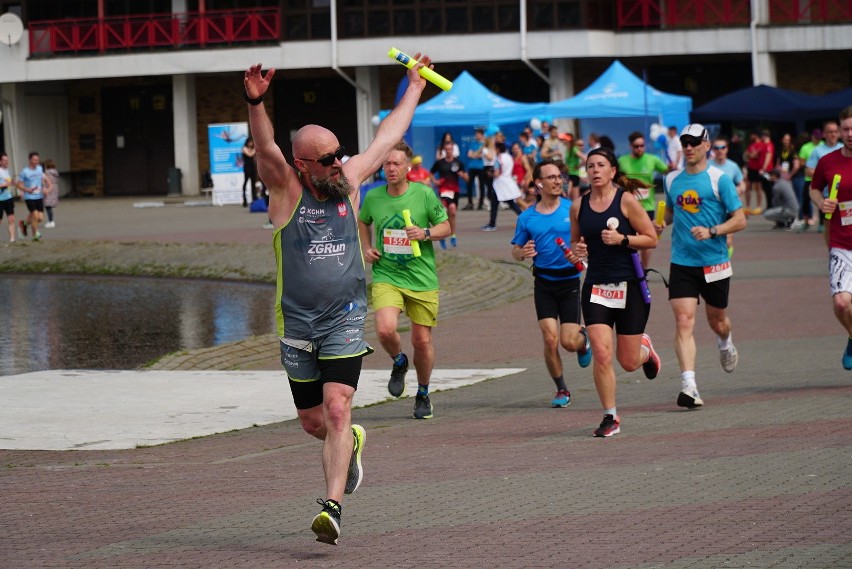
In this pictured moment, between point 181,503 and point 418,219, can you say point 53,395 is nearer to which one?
point 418,219

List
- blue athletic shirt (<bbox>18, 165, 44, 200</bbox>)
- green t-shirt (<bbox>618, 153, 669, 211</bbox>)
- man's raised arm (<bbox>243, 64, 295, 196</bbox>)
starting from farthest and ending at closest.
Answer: blue athletic shirt (<bbox>18, 165, 44, 200</bbox>) < green t-shirt (<bbox>618, 153, 669, 211</bbox>) < man's raised arm (<bbox>243, 64, 295, 196</bbox>)

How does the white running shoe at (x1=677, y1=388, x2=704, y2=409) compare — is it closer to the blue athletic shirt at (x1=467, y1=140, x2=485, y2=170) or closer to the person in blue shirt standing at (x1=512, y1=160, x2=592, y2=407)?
the person in blue shirt standing at (x1=512, y1=160, x2=592, y2=407)

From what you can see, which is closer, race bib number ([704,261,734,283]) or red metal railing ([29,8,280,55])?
race bib number ([704,261,734,283])

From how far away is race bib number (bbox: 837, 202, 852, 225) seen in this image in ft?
35.1

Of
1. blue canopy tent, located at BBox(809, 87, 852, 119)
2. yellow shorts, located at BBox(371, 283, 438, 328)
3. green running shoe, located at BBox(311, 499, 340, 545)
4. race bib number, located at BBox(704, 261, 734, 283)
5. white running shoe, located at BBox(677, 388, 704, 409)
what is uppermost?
blue canopy tent, located at BBox(809, 87, 852, 119)

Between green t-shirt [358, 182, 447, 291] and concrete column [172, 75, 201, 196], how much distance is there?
39629mm

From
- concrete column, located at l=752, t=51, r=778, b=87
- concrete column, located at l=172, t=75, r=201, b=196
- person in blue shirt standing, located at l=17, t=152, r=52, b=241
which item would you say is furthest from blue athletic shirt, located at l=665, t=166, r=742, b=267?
concrete column, located at l=172, t=75, r=201, b=196

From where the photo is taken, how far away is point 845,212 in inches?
422

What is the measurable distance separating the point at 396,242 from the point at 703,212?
6.98 ft

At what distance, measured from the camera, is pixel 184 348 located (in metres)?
14.7

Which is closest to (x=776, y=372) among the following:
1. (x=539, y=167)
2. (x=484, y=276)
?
(x=539, y=167)

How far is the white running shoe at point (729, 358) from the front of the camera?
36.5 feet

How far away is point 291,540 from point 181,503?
3.70 feet

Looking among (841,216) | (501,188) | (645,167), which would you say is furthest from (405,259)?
(501,188)
